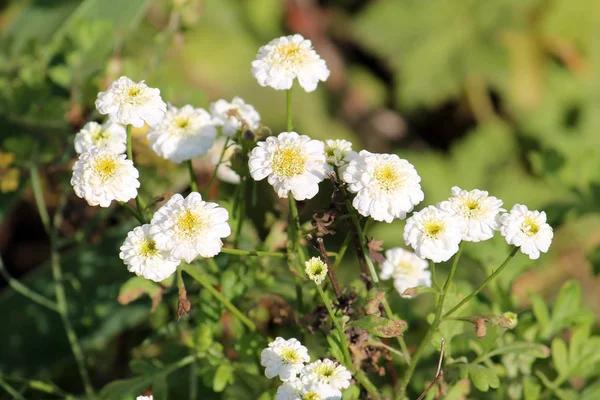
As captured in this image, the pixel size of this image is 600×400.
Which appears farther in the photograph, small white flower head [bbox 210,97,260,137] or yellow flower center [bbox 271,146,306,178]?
small white flower head [bbox 210,97,260,137]

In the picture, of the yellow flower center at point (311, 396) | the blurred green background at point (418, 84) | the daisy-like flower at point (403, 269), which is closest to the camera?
the yellow flower center at point (311, 396)

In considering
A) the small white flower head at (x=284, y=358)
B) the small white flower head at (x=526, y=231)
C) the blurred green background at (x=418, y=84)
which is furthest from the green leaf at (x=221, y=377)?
the blurred green background at (x=418, y=84)

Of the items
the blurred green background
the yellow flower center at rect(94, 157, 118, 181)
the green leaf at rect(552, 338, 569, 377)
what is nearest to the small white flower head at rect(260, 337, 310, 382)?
→ the yellow flower center at rect(94, 157, 118, 181)

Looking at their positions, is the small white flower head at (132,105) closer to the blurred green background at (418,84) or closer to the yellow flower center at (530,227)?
the yellow flower center at (530,227)

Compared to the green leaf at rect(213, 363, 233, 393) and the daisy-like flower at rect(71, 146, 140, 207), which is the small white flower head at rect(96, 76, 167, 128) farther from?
the green leaf at rect(213, 363, 233, 393)

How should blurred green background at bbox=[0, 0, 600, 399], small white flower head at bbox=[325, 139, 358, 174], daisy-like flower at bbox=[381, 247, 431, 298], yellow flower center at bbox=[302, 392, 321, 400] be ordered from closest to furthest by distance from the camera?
1. yellow flower center at bbox=[302, 392, 321, 400]
2. small white flower head at bbox=[325, 139, 358, 174]
3. daisy-like flower at bbox=[381, 247, 431, 298]
4. blurred green background at bbox=[0, 0, 600, 399]

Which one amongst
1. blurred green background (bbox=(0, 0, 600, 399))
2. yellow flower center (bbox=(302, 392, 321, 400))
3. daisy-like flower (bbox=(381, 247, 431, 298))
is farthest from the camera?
blurred green background (bbox=(0, 0, 600, 399))

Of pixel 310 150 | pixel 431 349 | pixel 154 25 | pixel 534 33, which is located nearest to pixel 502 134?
pixel 534 33

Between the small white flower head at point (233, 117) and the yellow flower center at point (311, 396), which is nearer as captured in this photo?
the yellow flower center at point (311, 396)
